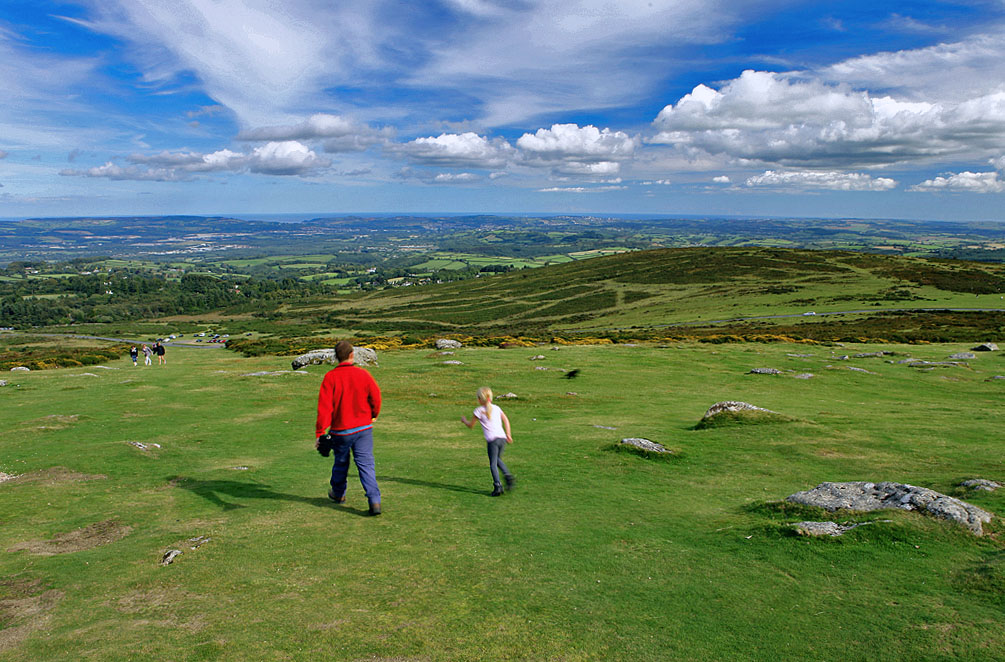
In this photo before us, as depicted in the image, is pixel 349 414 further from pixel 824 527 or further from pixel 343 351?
pixel 824 527

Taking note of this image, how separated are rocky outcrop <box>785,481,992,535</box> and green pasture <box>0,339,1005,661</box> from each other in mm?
349

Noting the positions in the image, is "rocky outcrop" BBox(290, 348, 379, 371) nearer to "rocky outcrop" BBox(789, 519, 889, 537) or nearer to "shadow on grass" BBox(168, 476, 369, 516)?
"shadow on grass" BBox(168, 476, 369, 516)

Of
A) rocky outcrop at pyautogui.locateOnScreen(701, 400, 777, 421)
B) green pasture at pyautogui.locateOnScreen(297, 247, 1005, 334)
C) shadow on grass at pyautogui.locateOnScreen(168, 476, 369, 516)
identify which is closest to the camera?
shadow on grass at pyautogui.locateOnScreen(168, 476, 369, 516)

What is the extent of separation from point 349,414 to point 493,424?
373cm

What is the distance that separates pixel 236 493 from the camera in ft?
48.1

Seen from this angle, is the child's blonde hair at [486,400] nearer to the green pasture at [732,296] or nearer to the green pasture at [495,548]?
the green pasture at [495,548]

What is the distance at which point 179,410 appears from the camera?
92.3ft

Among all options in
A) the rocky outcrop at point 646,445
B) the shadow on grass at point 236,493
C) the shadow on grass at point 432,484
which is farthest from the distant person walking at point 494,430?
the rocky outcrop at point 646,445

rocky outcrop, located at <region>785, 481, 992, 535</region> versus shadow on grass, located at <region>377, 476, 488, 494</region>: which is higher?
rocky outcrop, located at <region>785, 481, 992, 535</region>

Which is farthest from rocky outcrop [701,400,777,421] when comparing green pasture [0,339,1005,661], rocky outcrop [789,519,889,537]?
rocky outcrop [789,519,889,537]

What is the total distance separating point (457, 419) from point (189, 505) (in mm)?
13756

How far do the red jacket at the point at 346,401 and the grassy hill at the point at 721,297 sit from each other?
94218mm

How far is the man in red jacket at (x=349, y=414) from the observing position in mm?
12148

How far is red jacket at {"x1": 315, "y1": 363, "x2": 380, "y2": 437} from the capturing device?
1209cm
